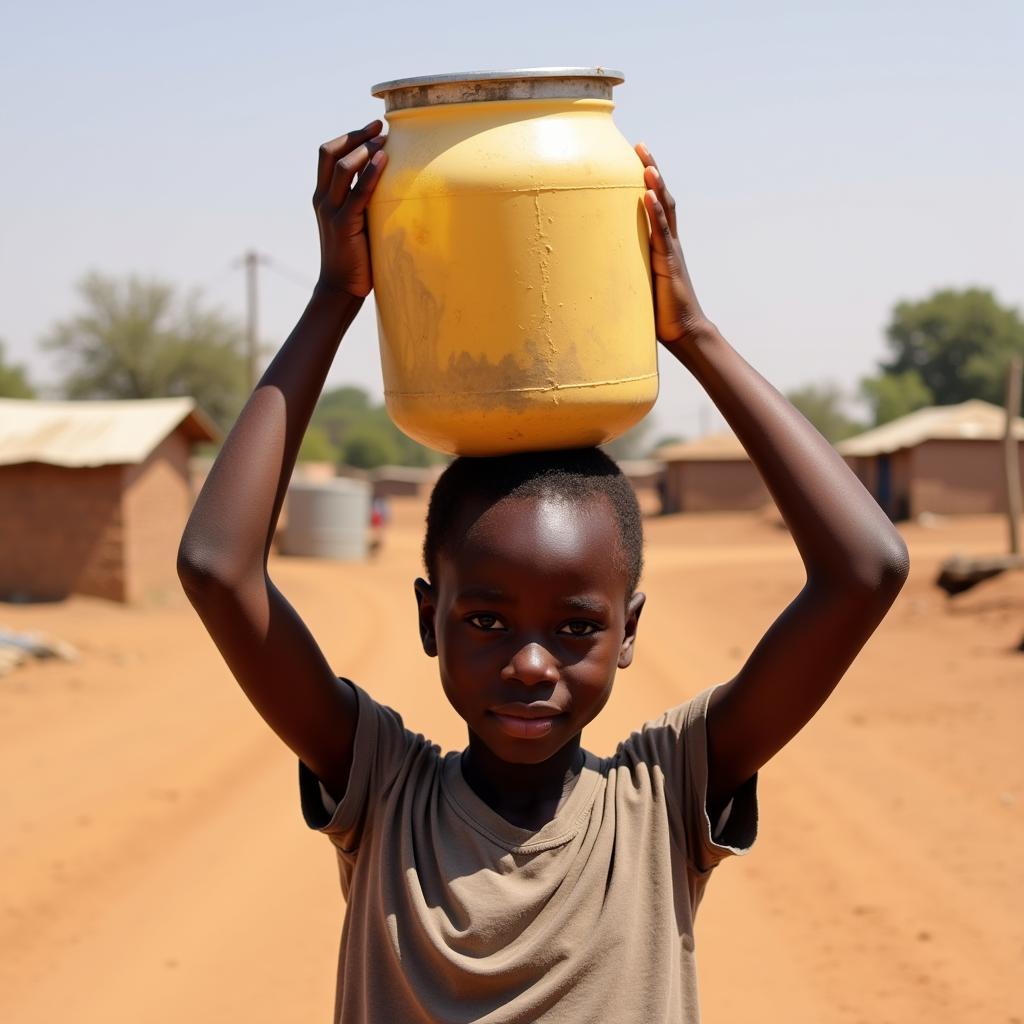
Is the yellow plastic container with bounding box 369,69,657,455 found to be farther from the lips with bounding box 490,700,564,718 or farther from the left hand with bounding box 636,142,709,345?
the lips with bounding box 490,700,564,718

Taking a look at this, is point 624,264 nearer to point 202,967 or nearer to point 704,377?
point 704,377

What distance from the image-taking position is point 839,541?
182cm

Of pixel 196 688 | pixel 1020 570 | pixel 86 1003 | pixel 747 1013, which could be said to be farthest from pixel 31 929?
pixel 1020 570

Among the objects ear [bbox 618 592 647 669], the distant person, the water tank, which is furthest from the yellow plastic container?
Result: the distant person

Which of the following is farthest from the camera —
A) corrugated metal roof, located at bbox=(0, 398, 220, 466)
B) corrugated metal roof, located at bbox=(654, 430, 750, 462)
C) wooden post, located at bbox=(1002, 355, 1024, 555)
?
corrugated metal roof, located at bbox=(654, 430, 750, 462)

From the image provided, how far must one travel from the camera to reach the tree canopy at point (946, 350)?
189 feet

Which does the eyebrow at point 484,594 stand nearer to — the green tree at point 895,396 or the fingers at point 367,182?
the fingers at point 367,182

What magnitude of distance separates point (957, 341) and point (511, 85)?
6170cm

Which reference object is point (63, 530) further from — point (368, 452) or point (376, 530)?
point (368, 452)

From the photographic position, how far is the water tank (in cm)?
2452

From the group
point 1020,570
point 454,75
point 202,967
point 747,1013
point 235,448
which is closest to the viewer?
point 454,75

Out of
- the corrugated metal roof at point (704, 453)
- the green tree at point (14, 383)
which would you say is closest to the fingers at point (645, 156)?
the corrugated metal roof at point (704, 453)

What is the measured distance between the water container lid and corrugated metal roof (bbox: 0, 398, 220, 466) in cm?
1473

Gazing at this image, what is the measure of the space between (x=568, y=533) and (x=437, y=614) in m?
0.23
